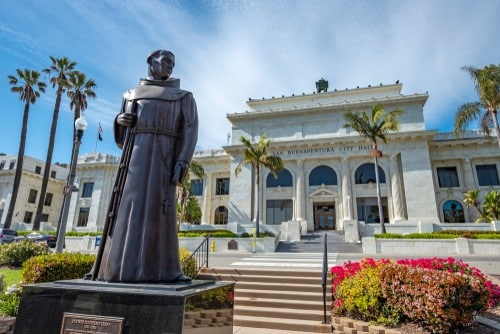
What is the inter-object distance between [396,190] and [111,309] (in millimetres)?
33805

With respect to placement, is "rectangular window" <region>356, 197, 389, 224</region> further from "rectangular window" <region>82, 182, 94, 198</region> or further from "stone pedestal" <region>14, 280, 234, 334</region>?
"rectangular window" <region>82, 182, 94, 198</region>

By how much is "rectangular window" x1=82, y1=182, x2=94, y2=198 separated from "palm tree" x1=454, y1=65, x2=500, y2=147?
46.0 m

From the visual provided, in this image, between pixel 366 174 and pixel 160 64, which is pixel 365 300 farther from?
pixel 366 174

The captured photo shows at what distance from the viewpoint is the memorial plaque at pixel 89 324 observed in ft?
9.36

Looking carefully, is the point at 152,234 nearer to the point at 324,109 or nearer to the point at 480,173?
the point at 324,109

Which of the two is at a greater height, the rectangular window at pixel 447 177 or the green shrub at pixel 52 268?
the rectangular window at pixel 447 177

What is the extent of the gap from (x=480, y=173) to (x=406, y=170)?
30.9ft

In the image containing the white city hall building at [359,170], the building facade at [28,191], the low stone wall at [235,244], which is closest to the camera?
the low stone wall at [235,244]

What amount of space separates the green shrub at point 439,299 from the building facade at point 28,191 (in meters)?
50.5

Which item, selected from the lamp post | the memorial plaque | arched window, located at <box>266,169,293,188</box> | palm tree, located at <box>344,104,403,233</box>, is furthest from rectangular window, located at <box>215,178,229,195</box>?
the memorial plaque

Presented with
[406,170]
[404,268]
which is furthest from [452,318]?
[406,170]

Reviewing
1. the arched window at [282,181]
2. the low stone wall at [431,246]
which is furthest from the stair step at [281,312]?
the arched window at [282,181]

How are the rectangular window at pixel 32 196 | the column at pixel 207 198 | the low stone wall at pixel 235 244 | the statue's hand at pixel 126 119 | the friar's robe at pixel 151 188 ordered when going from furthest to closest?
1. the rectangular window at pixel 32 196
2. the column at pixel 207 198
3. the low stone wall at pixel 235 244
4. the statue's hand at pixel 126 119
5. the friar's robe at pixel 151 188

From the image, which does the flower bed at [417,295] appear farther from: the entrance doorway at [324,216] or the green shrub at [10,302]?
the entrance doorway at [324,216]
